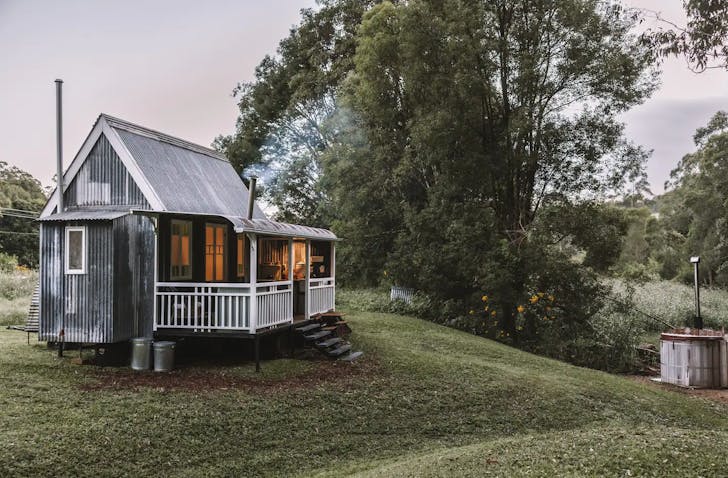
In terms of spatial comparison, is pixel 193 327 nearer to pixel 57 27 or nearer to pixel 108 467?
pixel 108 467

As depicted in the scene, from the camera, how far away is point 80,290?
11.4m

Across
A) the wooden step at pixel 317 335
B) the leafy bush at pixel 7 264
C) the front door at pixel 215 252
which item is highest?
the front door at pixel 215 252

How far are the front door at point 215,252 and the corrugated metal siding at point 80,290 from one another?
127 inches

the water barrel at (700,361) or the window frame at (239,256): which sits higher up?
the window frame at (239,256)

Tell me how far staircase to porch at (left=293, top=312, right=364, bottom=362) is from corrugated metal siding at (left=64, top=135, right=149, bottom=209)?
16.8 feet

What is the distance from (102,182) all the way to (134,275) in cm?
248

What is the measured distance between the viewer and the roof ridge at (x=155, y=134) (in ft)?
42.0

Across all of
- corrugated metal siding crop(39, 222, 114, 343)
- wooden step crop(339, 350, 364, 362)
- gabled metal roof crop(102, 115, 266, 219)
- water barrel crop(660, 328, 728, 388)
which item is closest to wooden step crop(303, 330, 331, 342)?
wooden step crop(339, 350, 364, 362)

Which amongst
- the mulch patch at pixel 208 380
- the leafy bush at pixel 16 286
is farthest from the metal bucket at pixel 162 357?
the leafy bush at pixel 16 286

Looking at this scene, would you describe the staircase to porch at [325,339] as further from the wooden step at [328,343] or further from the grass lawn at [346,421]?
the grass lawn at [346,421]

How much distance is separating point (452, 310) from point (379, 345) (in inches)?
303

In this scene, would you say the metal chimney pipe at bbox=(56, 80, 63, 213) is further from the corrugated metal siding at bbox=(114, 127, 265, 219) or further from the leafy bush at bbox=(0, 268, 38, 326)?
the leafy bush at bbox=(0, 268, 38, 326)

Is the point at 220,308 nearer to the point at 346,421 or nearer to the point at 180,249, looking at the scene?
the point at 180,249

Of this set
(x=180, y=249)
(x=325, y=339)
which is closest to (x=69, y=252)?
(x=180, y=249)
